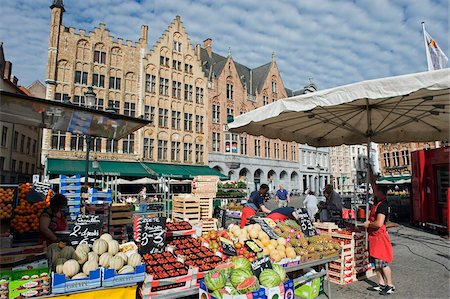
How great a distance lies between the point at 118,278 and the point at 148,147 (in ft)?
80.2

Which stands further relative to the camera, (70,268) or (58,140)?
(58,140)

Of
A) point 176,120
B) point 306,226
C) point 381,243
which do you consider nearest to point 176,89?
point 176,120

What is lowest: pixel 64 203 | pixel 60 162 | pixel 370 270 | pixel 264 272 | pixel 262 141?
pixel 370 270

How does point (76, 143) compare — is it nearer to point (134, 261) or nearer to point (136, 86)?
point (136, 86)

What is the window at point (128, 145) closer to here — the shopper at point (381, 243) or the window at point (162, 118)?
the window at point (162, 118)

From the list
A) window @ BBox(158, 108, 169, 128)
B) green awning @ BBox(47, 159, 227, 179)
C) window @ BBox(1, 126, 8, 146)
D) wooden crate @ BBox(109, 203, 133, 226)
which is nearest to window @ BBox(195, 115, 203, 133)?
window @ BBox(158, 108, 169, 128)

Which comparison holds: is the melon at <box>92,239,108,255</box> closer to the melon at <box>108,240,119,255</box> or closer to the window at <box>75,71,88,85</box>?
the melon at <box>108,240,119,255</box>

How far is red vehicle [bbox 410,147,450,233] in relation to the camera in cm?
1089

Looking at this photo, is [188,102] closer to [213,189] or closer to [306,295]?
[213,189]

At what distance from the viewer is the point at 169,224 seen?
5957 millimetres

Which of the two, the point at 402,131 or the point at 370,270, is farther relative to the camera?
the point at 402,131

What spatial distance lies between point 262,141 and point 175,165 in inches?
536

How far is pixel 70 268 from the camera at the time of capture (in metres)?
3.16

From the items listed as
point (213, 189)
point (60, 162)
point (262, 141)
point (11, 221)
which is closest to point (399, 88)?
point (11, 221)
